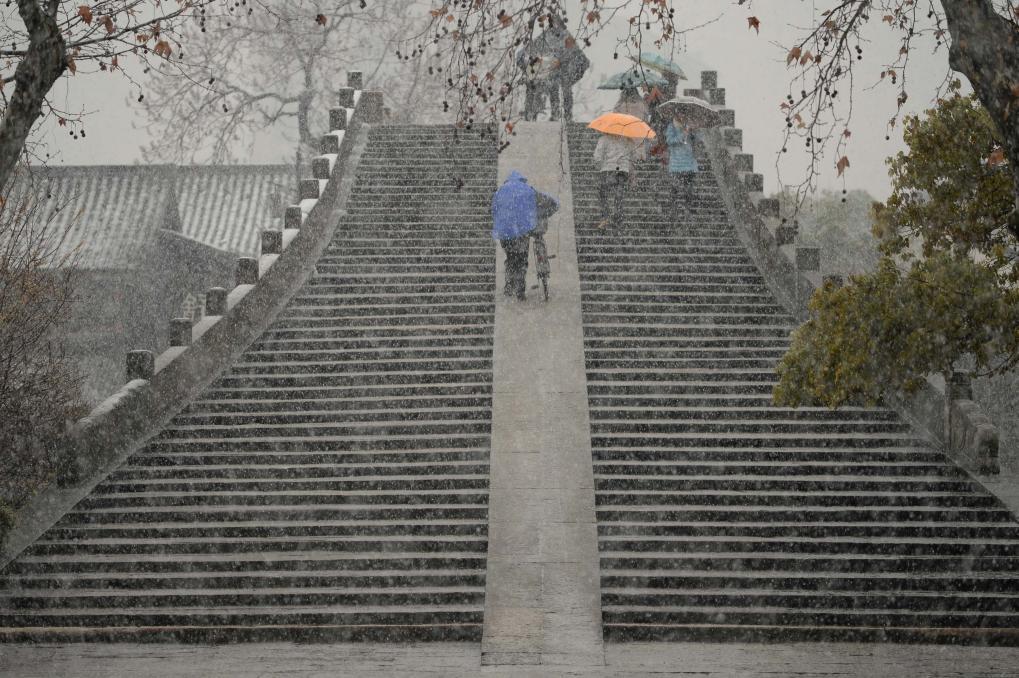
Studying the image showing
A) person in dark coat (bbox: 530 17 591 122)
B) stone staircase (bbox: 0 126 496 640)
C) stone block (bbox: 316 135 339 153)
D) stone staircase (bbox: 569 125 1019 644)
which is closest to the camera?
stone staircase (bbox: 569 125 1019 644)

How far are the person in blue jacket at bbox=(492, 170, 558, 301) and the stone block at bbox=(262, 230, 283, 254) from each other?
3.11 metres

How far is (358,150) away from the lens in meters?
21.8

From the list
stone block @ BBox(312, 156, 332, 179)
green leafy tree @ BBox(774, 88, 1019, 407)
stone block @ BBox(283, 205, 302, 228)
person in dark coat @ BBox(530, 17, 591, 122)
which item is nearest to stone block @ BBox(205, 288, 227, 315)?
stone block @ BBox(283, 205, 302, 228)

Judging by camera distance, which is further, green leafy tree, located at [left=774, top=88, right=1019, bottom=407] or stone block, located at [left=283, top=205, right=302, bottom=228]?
stone block, located at [left=283, top=205, right=302, bottom=228]

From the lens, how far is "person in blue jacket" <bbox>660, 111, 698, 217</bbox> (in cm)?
1892

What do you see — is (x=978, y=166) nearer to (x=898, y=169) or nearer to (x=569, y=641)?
(x=898, y=169)

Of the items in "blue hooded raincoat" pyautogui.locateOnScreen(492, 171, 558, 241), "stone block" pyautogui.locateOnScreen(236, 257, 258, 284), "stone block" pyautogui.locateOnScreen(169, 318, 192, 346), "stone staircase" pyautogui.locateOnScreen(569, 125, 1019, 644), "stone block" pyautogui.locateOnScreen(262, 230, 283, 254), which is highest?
"blue hooded raincoat" pyautogui.locateOnScreen(492, 171, 558, 241)

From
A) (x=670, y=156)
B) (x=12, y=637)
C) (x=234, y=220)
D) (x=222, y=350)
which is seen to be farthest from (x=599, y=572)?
(x=234, y=220)

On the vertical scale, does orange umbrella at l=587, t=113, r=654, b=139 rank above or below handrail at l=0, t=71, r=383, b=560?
above

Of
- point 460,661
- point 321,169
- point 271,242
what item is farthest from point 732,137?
point 460,661

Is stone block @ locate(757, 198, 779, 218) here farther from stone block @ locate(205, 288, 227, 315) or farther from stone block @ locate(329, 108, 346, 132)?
stone block @ locate(205, 288, 227, 315)

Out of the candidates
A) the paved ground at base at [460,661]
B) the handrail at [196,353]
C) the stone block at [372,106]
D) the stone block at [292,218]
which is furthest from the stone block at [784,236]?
the stone block at [372,106]

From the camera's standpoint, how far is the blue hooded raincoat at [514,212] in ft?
53.8

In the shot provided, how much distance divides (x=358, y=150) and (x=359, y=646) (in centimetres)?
1257
